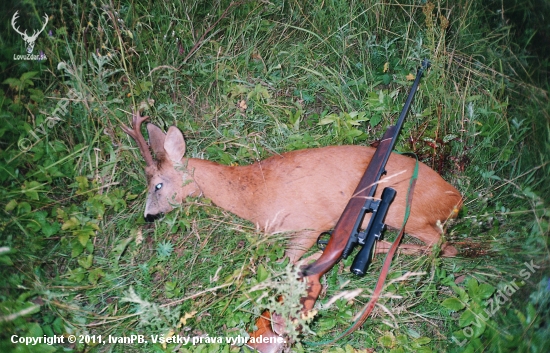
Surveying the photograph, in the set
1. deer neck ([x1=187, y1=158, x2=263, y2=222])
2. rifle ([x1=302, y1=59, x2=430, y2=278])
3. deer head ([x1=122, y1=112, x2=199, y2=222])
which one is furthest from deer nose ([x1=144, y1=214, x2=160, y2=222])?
rifle ([x1=302, y1=59, x2=430, y2=278])

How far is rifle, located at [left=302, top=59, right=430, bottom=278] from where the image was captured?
3709 mm

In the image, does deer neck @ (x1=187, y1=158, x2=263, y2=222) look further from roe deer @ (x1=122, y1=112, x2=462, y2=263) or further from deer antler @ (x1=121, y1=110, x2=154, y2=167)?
deer antler @ (x1=121, y1=110, x2=154, y2=167)

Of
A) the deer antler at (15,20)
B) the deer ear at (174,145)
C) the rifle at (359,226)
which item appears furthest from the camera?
the deer antler at (15,20)

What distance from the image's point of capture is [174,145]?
4.22 meters

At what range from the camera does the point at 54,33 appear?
4855 millimetres

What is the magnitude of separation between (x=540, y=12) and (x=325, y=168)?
2.91 meters

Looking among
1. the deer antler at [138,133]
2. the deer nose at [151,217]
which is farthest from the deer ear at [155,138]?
the deer nose at [151,217]

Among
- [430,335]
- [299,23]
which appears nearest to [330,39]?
[299,23]

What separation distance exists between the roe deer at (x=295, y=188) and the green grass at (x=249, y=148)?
17 cm

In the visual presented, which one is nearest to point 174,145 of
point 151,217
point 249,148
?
point 151,217

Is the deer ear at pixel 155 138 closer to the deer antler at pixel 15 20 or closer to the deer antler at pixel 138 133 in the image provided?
the deer antler at pixel 138 133

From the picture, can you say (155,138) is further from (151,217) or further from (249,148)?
(249,148)

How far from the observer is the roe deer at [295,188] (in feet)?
13.2

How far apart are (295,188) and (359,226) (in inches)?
26.2
